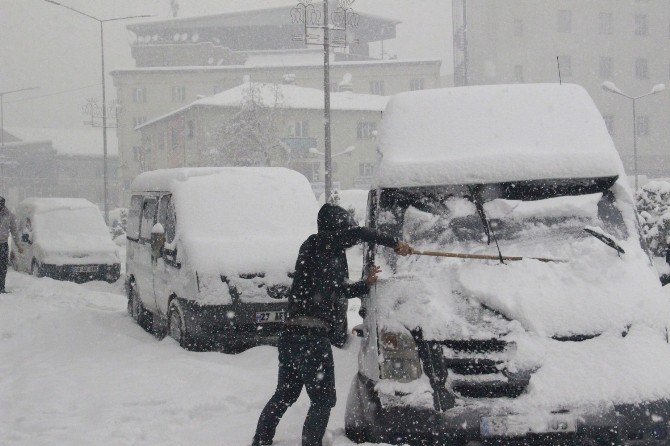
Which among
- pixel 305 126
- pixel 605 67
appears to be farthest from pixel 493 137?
pixel 605 67

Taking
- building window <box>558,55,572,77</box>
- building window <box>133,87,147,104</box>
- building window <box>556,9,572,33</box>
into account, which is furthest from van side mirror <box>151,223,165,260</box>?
building window <box>133,87,147,104</box>

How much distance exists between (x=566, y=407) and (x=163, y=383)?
3.99 m

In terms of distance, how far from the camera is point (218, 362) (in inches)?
319

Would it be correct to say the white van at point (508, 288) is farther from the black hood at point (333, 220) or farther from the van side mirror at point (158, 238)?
the van side mirror at point (158, 238)

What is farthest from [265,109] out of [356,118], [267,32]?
[267,32]

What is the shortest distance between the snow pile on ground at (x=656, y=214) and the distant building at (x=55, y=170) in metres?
78.6

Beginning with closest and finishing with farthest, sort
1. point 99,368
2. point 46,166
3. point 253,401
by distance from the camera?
point 253,401 < point 99,368 < point 46,166

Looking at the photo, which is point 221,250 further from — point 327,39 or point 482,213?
point 327,39

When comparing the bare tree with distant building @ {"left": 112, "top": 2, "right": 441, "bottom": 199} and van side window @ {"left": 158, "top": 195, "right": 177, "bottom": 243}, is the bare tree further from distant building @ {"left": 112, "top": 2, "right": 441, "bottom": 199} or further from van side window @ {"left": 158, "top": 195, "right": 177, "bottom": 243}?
van side window @ {"left": 158, "top": 195, "right": 177, "bottom": 243}

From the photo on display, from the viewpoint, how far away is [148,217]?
10977 millimetres

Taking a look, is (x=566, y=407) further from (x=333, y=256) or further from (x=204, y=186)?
(x=204, y=186)

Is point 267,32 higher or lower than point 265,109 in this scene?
higher

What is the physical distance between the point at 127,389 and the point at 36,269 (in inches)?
447

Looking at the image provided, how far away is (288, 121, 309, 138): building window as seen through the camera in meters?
69.1
